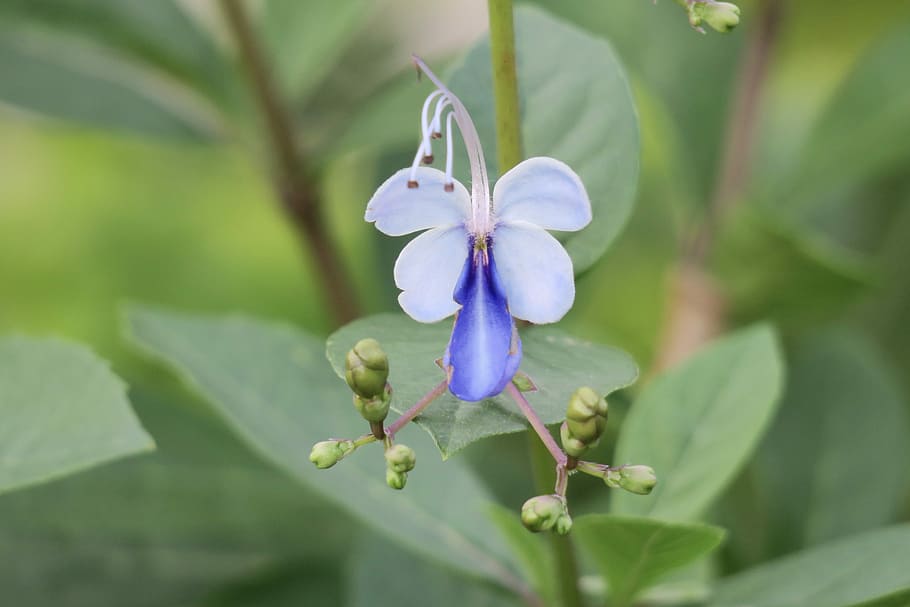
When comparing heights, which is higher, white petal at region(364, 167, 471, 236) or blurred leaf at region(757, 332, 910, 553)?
white petal at region(364, 167, 471, 236)

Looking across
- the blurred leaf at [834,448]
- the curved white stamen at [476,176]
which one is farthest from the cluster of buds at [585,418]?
the blurred leaf at [834,448]

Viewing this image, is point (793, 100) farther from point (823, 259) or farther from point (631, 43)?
point (823, 259)

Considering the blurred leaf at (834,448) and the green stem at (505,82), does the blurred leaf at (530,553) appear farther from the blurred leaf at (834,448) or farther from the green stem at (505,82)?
the blurred leaf at (834,448)

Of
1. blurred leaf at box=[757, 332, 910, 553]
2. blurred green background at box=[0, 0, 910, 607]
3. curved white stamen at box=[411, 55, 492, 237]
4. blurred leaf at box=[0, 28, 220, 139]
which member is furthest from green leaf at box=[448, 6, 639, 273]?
blurred leaf at box=[0, 28, 220, 139]

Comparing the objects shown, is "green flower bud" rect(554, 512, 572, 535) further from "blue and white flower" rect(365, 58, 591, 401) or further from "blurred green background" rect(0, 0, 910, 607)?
"blurred green background" rect(0, 0, 910, 607)

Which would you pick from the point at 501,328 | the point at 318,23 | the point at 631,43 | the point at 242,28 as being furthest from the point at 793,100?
the point at 501,328
